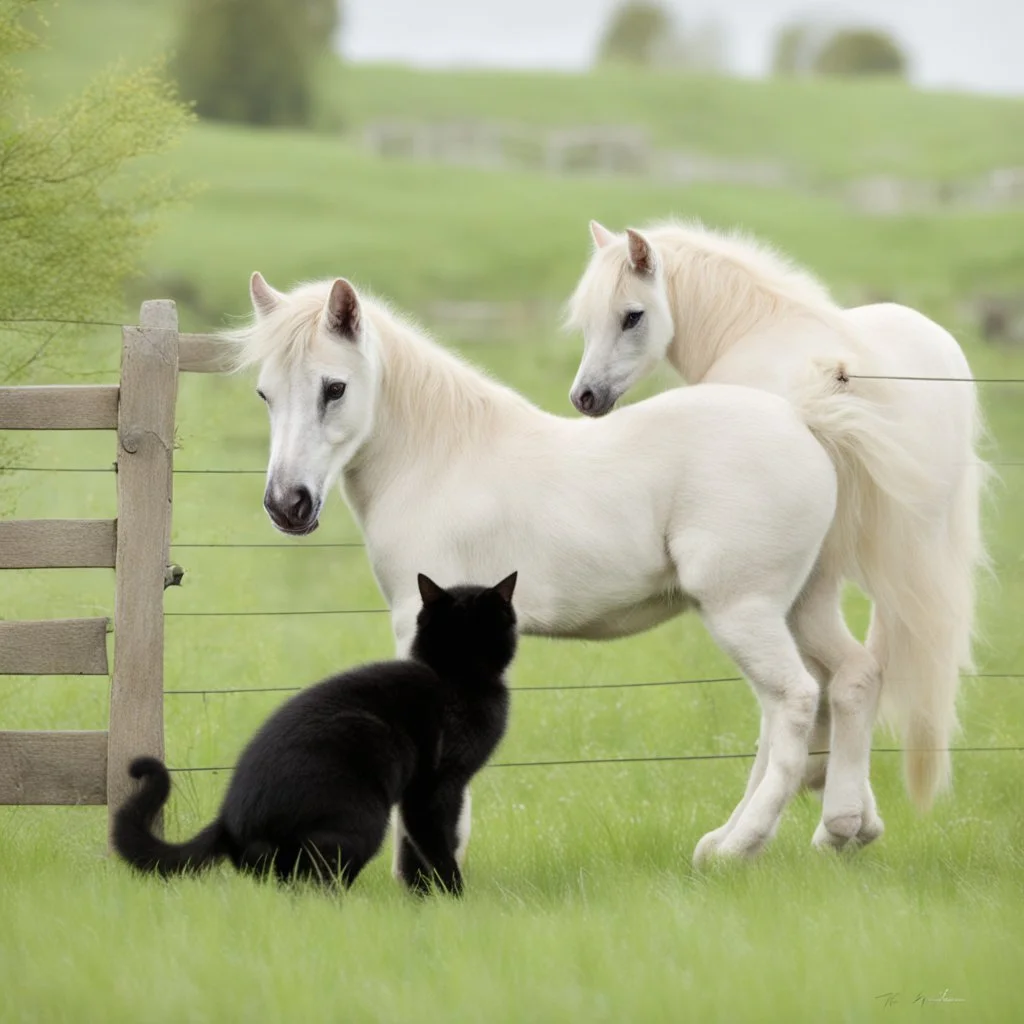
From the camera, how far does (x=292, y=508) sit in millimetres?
4230

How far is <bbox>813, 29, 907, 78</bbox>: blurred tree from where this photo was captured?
62781mm

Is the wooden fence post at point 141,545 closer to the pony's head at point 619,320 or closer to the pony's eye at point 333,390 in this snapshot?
the pony's eye at point 333,390

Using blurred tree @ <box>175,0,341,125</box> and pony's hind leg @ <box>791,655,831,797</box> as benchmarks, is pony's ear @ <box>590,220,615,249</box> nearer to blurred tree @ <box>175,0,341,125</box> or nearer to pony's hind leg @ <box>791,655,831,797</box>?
pony's hind leg @ <box>791,655,831,797</box>

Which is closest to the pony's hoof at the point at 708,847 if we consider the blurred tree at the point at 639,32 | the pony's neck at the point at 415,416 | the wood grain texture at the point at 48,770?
the pony's neck at the point at 415,416

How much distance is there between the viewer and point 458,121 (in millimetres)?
42812

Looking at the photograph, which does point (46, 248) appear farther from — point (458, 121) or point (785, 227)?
point (458, 121)

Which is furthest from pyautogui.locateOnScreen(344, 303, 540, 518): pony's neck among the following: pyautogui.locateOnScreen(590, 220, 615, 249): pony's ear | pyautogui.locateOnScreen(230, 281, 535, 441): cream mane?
pyautogui.locateOnScreen(590, 220, 615, 249): pony's ear

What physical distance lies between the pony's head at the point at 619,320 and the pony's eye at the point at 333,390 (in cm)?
110

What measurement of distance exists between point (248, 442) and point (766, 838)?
12.0 m

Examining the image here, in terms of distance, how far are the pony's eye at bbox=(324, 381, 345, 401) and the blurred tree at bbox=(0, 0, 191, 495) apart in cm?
181

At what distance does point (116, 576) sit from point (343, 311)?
1.20 meters

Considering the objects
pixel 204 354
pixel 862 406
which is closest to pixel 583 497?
pixel 862 406

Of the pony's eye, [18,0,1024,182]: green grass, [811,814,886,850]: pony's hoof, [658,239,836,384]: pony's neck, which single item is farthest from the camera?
[18,0,1024,182]: green grass

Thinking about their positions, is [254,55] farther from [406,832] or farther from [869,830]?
[406,832]
